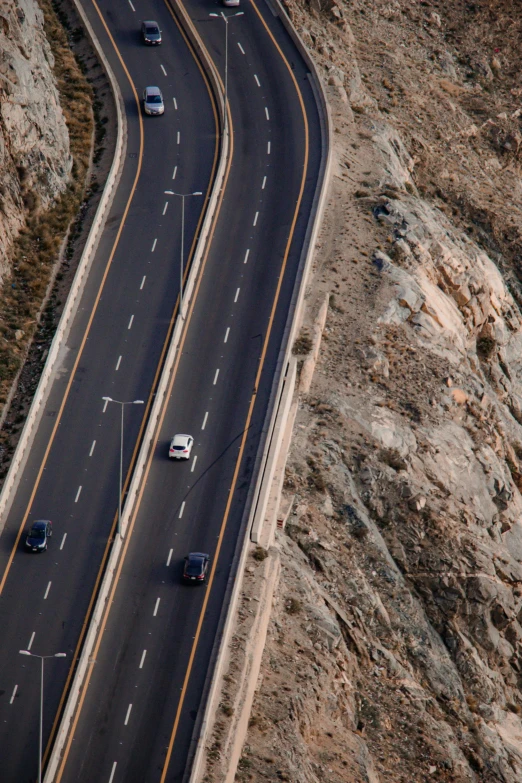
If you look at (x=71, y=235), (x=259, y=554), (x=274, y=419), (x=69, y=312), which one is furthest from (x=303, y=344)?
(x=71, y=235)

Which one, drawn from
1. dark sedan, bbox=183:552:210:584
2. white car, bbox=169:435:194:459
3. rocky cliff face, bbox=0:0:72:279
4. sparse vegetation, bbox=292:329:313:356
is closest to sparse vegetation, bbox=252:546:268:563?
dark sedan, bbox=183:552:210:584

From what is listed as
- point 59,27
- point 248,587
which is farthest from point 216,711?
point 59,27

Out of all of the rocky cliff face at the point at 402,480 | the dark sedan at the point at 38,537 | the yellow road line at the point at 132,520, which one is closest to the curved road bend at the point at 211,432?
the yellow road line at the point at 132,520

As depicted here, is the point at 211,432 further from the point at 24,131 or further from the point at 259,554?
the point at 24,131

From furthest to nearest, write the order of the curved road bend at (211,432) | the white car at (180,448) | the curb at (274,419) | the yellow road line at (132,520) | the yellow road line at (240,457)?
the white car at (180,448) < the yellow road line at (240,457) < the curved road bend at (211,432) < the curb at (274,419) < the yellow road line at (132,520)

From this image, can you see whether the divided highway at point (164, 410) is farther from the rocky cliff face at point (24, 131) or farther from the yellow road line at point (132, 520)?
the rocky cliff face at point (24, 131)

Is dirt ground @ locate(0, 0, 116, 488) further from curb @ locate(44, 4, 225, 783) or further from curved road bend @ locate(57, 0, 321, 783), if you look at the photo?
curved road bend @ locate(57, 0, 321, 783)
